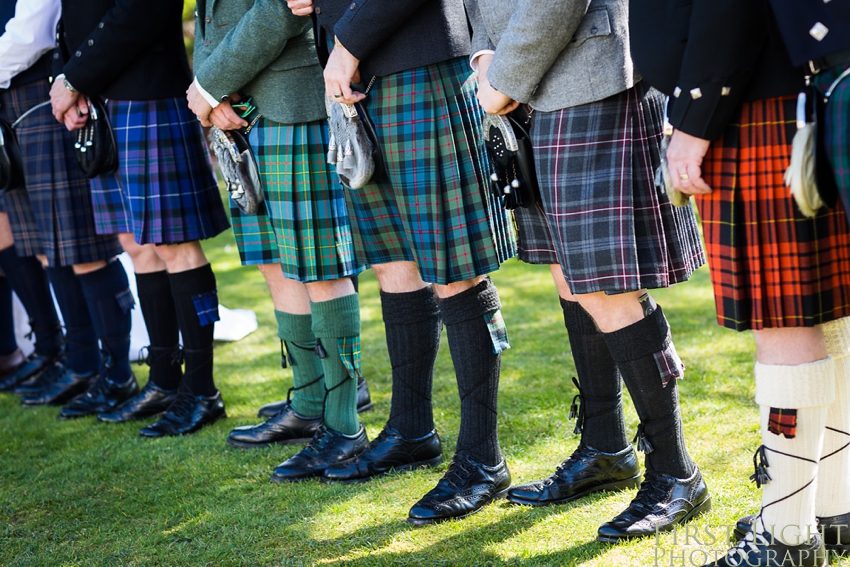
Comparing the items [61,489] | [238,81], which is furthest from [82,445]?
[238,81]

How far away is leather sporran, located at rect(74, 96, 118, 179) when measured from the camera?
3.12 metres

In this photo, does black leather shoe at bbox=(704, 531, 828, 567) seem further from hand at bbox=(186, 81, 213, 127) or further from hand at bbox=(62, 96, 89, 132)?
hand at bbox=(62, 96, 89, 132)

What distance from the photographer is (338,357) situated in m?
2.74

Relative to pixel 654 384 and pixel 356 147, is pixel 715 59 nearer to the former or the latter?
pixel 654 384

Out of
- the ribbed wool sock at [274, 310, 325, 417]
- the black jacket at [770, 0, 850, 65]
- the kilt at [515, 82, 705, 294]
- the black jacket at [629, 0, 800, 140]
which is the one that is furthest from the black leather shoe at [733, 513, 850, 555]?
the ribbed wool sock at [274, 310, 325, 417]

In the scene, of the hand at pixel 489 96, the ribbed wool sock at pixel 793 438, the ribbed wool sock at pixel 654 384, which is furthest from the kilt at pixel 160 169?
the ribbed wool sock at pixel 793 438

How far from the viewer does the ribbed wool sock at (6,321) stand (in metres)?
4.11

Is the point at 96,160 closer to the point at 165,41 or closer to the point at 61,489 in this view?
the point at 165,41

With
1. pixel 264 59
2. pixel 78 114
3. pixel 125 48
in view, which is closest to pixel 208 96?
pixel 264 59

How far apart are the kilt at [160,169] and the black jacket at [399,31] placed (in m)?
1.07

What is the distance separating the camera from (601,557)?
1.93 m

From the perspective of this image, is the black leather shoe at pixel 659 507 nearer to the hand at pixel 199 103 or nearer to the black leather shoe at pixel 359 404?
the black leather shoe at pixel 359 404

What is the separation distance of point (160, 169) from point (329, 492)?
1.37 metres

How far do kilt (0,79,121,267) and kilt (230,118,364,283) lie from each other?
1148 mm
